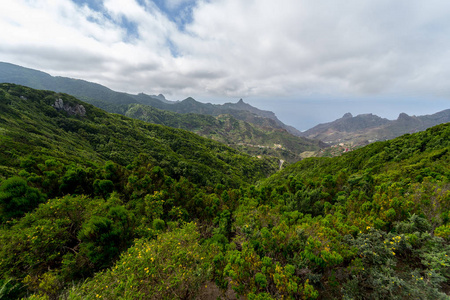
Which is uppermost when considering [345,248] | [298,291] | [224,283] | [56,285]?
[345,248]

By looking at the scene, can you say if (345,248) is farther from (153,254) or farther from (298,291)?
(153,254)

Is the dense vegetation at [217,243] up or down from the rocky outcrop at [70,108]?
down

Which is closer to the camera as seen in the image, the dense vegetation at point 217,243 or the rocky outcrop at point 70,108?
the dense vegetation at point 217,243

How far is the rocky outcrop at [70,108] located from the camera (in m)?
132

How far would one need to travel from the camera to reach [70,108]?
137 m

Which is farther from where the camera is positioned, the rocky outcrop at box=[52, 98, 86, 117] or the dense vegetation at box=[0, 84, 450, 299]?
the rocky outcrop at box=[52, 98, 86, 117]

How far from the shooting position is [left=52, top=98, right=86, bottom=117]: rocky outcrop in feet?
431

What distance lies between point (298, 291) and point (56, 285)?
13.6 m

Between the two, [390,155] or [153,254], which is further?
[390,155]

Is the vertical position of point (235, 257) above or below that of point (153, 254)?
above

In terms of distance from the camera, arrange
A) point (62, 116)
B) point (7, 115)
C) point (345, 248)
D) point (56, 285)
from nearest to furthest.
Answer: point (345, 248) → point (56, 285) → point (7, 115) → point (62, 116)

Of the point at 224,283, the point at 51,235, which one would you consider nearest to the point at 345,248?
the point at 224,283

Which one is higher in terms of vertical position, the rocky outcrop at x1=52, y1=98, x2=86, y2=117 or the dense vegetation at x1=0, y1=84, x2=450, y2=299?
the rocky outcrop at x1=52, y1=98, x2=86, y2=117

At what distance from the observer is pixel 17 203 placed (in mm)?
13266
